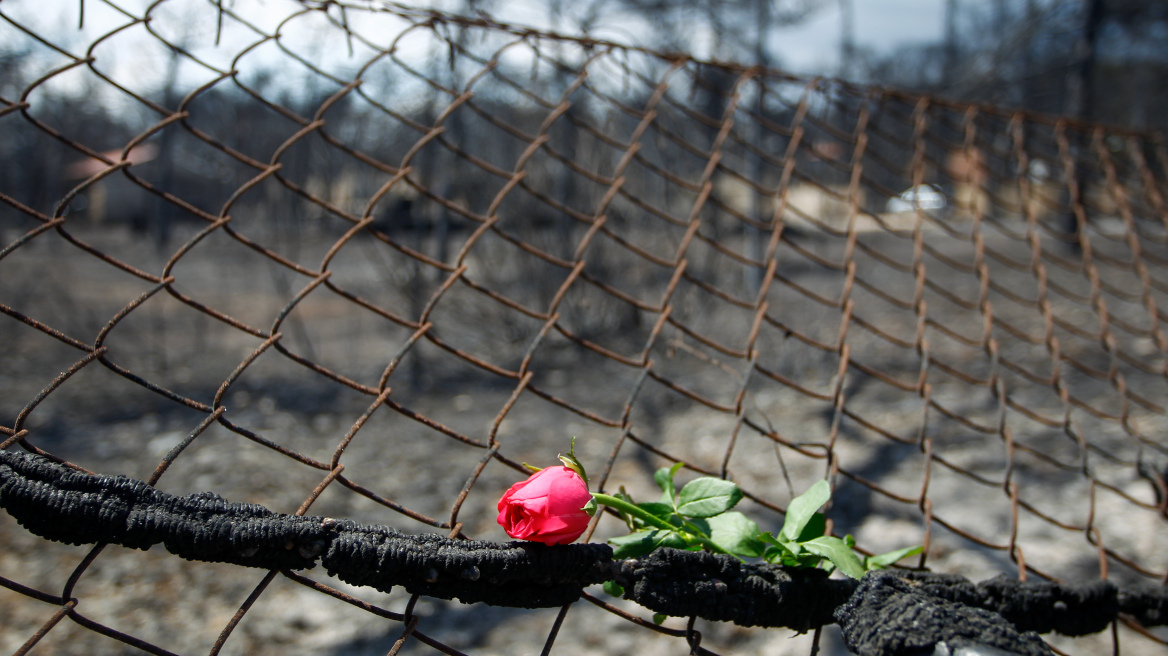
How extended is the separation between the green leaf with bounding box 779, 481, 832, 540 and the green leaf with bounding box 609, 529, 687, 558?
5.4 inches

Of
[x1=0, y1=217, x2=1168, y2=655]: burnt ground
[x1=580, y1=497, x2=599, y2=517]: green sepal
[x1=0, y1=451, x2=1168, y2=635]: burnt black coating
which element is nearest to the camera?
[x1=0, y1=451, x2=1168, y2=635]: burnt black coating

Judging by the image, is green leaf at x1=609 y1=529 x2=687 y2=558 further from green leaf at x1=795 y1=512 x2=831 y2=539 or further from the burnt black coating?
green leaf at x1=795 y1=512 x2=831 y2=539

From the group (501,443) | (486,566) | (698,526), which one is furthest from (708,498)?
(501,443)

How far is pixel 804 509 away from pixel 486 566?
15.6 inches

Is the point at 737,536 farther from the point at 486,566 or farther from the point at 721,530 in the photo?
the point at 486,566

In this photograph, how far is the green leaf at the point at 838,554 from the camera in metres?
0.82

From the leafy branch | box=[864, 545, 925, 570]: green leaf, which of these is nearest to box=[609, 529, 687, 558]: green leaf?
the leafy branch

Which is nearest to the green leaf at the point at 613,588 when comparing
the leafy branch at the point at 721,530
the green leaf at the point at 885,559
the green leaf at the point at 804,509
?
the leafy branch at the point at 721,530

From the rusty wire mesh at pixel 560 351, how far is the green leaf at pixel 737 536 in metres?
0.14

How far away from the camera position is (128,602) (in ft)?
7.29

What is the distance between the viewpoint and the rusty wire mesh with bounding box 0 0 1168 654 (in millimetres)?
1153

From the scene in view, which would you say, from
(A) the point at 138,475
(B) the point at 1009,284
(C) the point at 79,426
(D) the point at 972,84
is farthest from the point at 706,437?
(D) the point at 972,84

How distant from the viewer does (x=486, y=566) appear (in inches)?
29.7

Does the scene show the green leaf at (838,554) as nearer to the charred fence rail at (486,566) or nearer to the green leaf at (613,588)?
the charred fence rail at (486,566)
